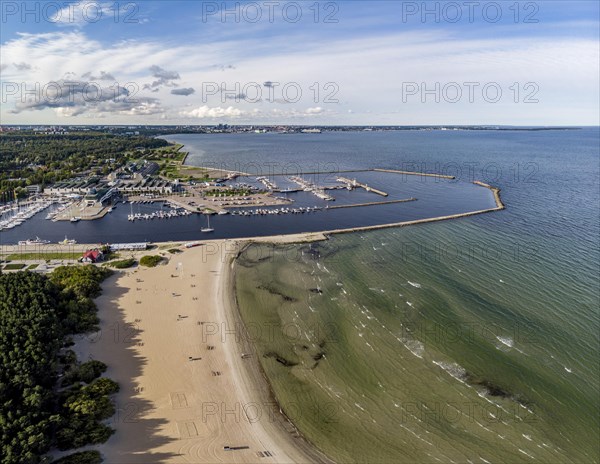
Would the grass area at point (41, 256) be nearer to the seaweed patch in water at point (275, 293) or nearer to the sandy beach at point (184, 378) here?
the sandy beach at point (184, 378)

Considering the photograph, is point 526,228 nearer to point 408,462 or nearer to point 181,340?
point 408,462

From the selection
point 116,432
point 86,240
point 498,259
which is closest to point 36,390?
point 116,432

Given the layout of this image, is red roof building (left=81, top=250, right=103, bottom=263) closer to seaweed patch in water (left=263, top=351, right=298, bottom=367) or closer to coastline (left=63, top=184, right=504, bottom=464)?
coastline (left=63, top=184, right=504, bottom=464)

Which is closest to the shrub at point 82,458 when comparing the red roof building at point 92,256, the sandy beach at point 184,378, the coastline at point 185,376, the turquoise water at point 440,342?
the sandy beach at point 184,378

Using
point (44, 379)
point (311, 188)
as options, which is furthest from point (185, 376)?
point (311, 188)

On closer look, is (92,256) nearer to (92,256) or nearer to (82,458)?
(92,256)

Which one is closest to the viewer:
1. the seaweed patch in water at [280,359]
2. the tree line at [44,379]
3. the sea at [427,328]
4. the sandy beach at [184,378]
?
the tree line at [44,379]
